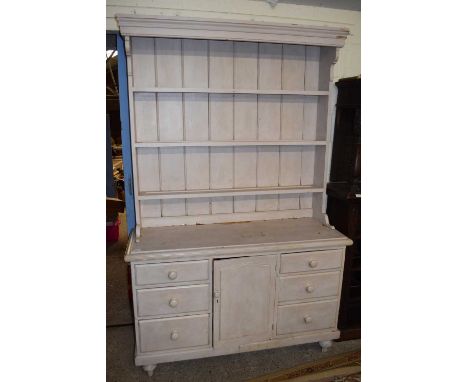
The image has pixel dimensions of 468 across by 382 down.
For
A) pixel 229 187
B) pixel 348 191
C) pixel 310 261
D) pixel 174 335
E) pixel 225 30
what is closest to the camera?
pixel 225 30

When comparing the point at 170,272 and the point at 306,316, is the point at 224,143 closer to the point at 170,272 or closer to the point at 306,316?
the point at 170,272

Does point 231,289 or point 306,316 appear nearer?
point 231,289

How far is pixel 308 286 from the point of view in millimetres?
2018

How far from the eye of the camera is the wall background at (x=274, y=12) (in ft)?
6.25

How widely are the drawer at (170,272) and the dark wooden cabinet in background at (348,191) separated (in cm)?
101

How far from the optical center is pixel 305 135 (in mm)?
2281

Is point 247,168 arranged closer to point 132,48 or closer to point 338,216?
point 338,216

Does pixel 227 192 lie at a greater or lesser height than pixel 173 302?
greater

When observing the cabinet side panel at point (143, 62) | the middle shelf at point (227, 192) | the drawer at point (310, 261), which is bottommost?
the drawer at point (310, 261)

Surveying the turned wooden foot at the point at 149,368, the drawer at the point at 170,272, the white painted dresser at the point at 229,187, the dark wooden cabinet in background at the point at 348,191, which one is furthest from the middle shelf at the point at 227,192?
the turned wooden foot at the point at 149,368

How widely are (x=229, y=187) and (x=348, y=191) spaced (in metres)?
0.81

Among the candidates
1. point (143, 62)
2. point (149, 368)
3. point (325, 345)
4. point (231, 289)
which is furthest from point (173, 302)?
point (143, 62)

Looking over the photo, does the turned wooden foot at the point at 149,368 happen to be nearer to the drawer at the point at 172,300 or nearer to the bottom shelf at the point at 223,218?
the drawer at the point at 172,300
